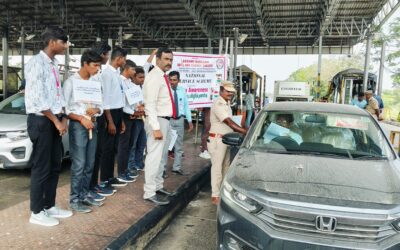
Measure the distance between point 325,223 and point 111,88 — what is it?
309 cm

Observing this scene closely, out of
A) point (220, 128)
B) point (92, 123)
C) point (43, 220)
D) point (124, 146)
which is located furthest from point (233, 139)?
point (43, 220)

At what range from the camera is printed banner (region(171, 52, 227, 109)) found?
7.17 metres

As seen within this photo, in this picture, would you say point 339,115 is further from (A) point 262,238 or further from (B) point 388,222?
(A) point 262,238

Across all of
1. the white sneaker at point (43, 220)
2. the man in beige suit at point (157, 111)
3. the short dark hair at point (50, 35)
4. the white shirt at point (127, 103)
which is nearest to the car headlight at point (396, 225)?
the man in beige suit at point (157, 111)

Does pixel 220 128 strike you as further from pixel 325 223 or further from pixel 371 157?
pixel 325 223

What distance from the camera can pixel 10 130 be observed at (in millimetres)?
5520

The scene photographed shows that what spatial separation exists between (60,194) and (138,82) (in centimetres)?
202

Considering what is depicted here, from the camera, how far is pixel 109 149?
4.65 meters

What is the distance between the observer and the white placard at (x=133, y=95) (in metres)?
4.90

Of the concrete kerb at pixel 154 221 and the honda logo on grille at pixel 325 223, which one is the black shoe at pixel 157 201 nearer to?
the concrete kerb at pixel 154 221

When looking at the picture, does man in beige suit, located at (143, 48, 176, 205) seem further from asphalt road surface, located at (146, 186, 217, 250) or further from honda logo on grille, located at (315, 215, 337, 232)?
honda logo on grille, located at (315, 215, 337, 232)

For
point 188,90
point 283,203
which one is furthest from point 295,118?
point 188,90

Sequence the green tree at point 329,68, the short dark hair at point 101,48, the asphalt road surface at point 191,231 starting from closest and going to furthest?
the asphalt road surface at point 191,231 < the short dark hair at point 101,48 < the green tree at point 329,68

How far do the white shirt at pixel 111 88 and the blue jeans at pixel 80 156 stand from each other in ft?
2.19
